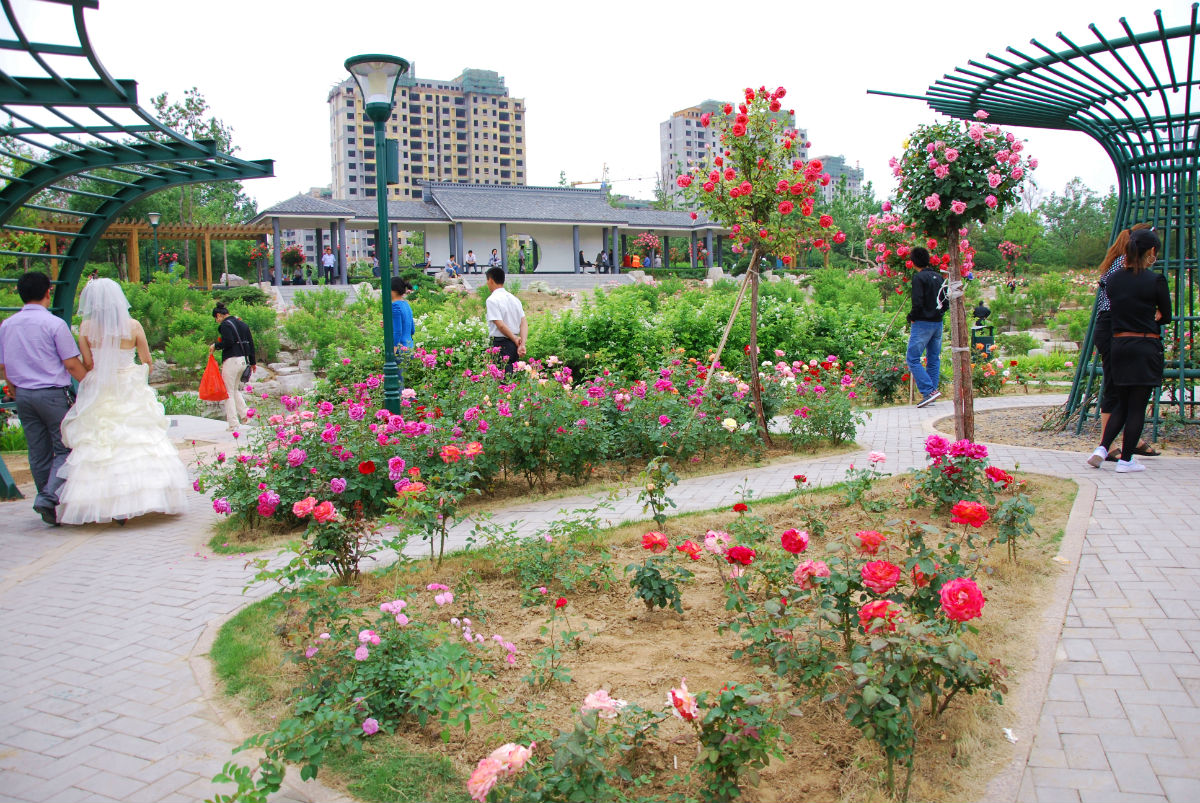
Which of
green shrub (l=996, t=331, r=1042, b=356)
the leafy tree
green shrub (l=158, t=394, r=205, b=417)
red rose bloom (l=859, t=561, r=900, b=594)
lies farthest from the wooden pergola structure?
the leafy tree

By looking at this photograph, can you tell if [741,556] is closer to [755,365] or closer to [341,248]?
[755,365]

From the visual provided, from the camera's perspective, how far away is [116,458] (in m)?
5.66

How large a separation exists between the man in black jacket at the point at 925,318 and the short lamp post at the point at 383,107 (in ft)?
18.2

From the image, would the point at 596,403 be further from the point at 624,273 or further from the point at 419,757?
the point at 624,273

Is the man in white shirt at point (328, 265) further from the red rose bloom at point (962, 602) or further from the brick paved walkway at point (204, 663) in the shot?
the red rose bloom at point (962, 602)

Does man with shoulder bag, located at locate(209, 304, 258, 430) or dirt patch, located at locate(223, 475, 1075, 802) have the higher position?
man with shoulder bag, located at locate(209, 304, 258, 430)

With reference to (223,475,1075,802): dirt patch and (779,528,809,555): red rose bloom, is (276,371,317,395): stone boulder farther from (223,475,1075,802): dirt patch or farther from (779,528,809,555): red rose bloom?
(779,528,809,555): red rose bloom

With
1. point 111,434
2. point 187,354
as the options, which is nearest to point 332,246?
point 187,354

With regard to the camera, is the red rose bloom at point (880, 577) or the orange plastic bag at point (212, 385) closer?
the red rose bloom at point (880, 577)

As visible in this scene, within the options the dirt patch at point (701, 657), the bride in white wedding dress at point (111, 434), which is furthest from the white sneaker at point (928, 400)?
the bride in white wedding dress at point (111, 434)

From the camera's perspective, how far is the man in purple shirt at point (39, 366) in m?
5.75

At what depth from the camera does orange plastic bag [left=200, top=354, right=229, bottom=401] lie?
1027cm

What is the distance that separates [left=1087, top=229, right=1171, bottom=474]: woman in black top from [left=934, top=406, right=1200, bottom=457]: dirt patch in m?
0.89

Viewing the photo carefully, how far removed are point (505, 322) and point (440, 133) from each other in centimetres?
11345
